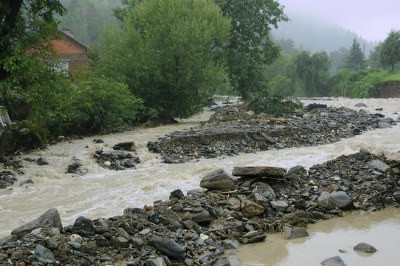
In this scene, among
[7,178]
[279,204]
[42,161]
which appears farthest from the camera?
[42,161]

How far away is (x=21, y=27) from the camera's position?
11898mm

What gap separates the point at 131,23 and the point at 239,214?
20466mm

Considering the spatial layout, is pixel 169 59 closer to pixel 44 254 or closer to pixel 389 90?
pixel 44 254

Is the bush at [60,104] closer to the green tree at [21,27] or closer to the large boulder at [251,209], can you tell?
the green tree at [21,27]

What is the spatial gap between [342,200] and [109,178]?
6677 millimetres

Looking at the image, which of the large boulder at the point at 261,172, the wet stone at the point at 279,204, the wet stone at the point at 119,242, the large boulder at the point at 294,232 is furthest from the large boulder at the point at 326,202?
the wet stone at the point at 119,242

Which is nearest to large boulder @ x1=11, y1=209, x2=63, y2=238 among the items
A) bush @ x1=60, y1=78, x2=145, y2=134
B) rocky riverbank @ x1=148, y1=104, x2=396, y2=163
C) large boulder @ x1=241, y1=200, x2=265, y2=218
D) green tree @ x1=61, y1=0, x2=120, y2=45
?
large boulder @ x1=241, y1=200, x2=265, y2=218

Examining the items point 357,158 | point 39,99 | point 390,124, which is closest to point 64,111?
point 39,99

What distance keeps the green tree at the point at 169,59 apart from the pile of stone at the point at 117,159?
9.44m

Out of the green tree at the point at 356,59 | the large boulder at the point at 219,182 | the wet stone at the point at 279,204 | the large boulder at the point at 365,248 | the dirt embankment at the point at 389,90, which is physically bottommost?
the dirt embankment at the point at 389,90

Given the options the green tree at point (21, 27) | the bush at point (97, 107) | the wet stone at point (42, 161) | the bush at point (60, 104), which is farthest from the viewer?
the bush at point (97, 107)

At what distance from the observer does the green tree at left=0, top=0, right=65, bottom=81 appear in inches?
413

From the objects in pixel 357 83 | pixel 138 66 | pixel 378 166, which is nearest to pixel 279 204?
pixel 378 166

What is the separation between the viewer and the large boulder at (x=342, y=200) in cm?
866
